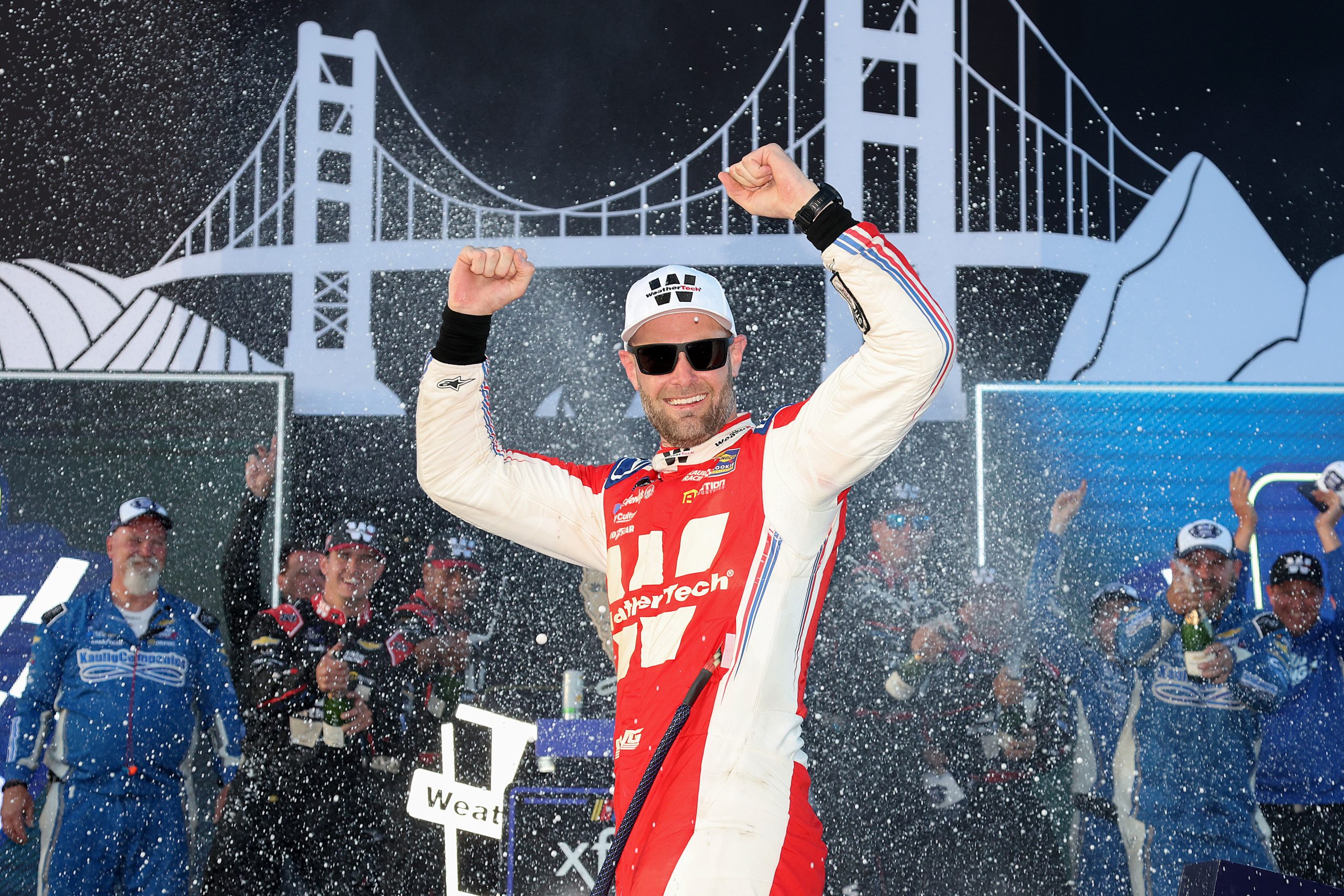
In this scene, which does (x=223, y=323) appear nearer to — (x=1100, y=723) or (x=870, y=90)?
(x=870, y=90)

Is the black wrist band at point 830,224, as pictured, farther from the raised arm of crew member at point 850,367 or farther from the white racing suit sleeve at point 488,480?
the white racing suit sleeve at point 488,480

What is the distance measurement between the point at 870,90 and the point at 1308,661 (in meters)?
3.83

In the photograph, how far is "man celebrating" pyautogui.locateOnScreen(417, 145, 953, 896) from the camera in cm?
181

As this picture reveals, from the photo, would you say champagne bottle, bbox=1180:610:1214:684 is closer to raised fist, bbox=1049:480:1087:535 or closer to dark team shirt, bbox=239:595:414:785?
raised fist, bbox=1049:480:1087:535

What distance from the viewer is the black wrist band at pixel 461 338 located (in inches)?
85.7

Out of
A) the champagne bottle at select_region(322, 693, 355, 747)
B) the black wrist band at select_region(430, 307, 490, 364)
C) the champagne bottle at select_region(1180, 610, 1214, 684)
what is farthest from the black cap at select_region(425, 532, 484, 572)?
the black wrist band at select_region(430, 307, 490, 364)

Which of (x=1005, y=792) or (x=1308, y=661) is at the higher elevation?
(x=1308, y=661)

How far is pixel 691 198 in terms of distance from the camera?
652 centimetres

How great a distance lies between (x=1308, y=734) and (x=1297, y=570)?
72cm

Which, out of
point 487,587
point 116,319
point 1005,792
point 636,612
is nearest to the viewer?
point 636,612

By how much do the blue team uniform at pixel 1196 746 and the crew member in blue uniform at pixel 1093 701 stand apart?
92 mm

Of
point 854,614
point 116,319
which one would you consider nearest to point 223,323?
point 116,319

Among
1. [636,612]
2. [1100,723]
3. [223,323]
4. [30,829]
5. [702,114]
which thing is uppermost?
[702,114]

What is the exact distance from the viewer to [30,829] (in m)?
4.90
